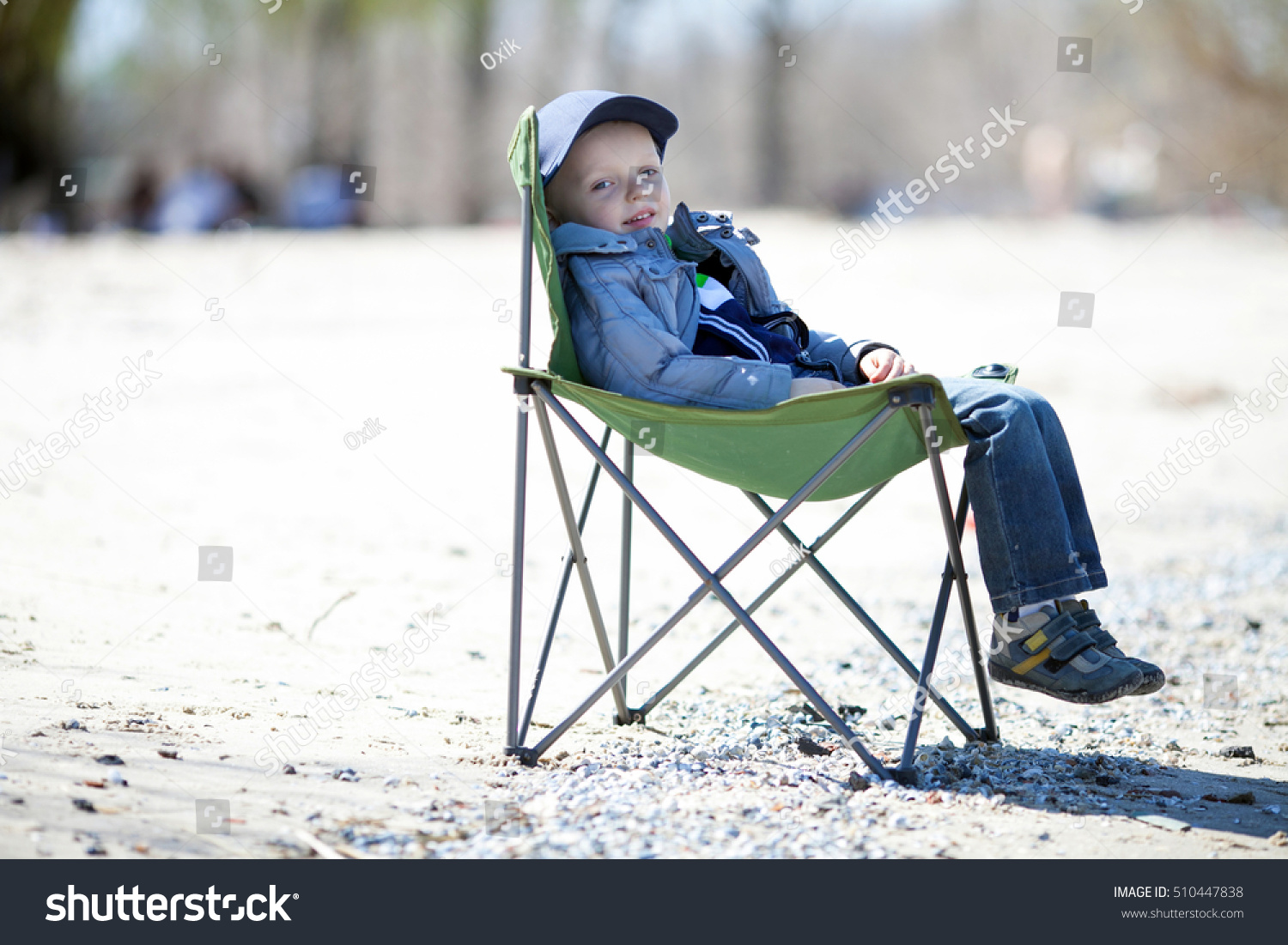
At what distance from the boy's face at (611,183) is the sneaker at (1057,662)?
45.8 inches

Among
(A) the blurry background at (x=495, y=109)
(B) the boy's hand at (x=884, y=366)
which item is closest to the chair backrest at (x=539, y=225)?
(B) the boy's hand at (x=884, y=366)

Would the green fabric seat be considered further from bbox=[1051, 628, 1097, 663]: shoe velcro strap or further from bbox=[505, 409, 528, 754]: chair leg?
bbox=[1051, 628, 1097, 663]: shoe velcro strap

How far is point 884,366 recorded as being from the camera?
270 centimetres

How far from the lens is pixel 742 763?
2.73m

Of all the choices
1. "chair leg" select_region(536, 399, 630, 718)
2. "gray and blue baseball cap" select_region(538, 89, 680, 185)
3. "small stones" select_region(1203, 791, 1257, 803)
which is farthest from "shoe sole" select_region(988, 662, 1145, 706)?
"gray and blue baseball cap" select_region(538, 89, 680, 185)

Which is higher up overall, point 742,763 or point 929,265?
point 929,265

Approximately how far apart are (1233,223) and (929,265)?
6258 millimetres

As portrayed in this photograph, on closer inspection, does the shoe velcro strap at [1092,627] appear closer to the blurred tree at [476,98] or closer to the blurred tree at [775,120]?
the blurred tree at [476,98]

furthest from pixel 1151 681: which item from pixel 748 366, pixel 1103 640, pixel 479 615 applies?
pixel 479 615

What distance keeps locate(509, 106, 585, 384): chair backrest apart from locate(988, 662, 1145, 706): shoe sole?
1.12 meters

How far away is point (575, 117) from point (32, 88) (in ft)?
53.9

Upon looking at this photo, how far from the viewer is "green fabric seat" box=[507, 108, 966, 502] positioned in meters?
2.38
